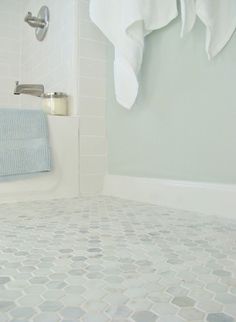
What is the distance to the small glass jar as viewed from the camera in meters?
1.49

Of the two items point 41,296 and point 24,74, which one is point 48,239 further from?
point 24,74

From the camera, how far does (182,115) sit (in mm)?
1125

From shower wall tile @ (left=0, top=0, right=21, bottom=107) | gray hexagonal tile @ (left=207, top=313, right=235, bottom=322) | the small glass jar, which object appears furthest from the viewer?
shower wall tile @ (left=0, top=0, right=21, bottom=107)

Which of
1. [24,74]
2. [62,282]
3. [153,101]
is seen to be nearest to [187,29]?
[153,101]

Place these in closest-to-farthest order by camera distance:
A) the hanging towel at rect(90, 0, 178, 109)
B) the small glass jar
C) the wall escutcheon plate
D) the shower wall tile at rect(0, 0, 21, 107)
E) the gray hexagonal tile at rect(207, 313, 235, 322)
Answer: the gray hexagonal tile at rect(207, 313, 235, 322), the hanging towel at rect(90, 0, 178, 109), the small glass jar, the wall escutcheon plate, the shower wall tile at rect(0, 0, 21, 107)

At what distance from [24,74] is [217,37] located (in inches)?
68.7

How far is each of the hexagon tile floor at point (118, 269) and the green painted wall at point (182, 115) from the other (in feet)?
0.73

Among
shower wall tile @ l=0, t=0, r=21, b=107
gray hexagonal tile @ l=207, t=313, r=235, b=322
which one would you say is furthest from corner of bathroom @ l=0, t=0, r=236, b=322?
shower wall tile @ l=0, t=0, r=21, b=107

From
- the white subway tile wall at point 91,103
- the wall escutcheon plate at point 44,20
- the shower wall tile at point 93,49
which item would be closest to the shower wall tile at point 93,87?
the white subway tile wall at point 91,103

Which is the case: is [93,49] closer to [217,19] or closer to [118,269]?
[217,19]

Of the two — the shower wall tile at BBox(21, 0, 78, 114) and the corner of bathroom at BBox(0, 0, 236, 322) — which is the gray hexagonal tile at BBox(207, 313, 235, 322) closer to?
the corner of bathroom at BBox(0, 0, 236, 322)

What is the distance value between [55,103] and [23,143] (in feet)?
0.91

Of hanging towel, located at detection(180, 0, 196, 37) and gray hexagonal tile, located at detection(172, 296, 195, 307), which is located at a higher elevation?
hanging towel, located at detection(180, 0, 196, 37)

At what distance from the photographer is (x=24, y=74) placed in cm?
235
